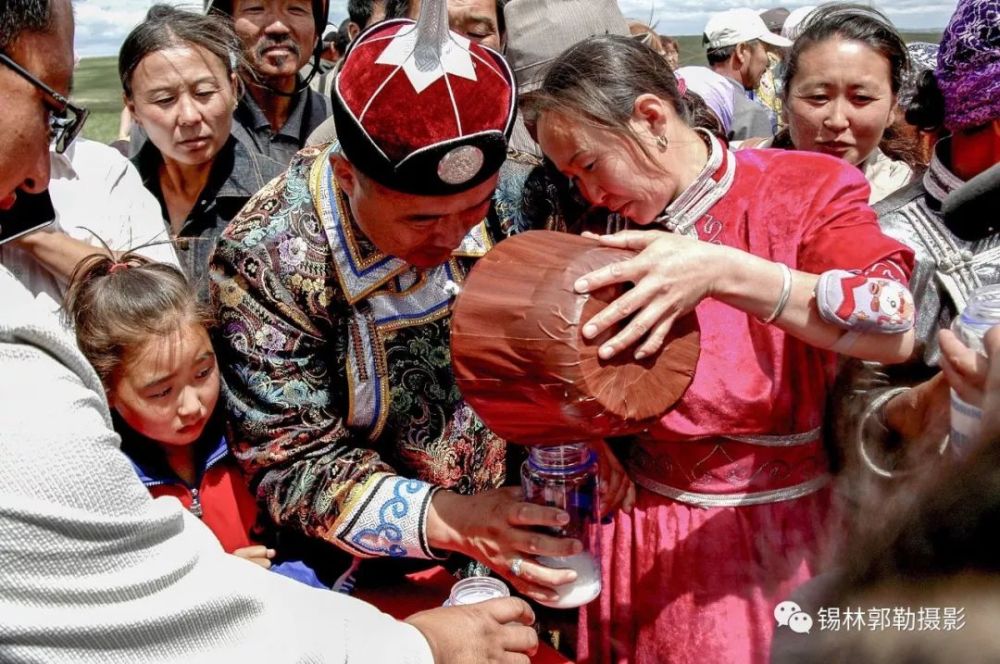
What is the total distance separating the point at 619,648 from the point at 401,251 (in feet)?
3.11

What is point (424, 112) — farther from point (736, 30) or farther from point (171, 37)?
point (736, 30)

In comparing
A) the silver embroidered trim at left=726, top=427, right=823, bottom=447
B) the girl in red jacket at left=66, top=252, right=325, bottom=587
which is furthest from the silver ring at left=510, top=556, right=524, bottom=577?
the girl in red jacket at left=66, top=252, right=325, bottom=587

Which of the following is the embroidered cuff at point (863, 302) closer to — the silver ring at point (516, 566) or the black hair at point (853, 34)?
the silver ring at point (516, 566)

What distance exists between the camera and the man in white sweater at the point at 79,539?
1069 mm

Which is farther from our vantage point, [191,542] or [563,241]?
[563,241]

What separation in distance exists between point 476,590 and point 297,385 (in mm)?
562

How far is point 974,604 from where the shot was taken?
66 centimetres

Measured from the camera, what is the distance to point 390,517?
6.18ft

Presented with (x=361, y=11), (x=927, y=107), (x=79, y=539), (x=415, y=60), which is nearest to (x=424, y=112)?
(x=415, y=60)

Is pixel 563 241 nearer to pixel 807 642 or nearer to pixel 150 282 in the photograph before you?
pixel 807 642

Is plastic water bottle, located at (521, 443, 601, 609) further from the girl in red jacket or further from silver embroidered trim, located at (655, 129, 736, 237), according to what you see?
the girl in red jacket

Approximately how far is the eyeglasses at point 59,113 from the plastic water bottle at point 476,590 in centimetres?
113

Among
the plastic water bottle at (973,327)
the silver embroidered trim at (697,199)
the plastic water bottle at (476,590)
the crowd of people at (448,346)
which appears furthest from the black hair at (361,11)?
the plastic water bottle at (973,327)

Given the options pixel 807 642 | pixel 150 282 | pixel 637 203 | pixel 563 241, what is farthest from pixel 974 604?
pixel 150 282
